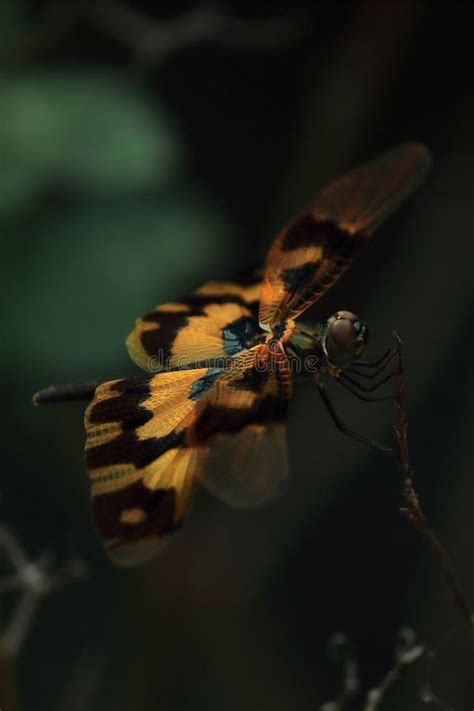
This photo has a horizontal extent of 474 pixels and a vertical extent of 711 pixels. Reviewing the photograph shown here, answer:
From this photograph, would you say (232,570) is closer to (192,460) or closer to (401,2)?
(192,460)

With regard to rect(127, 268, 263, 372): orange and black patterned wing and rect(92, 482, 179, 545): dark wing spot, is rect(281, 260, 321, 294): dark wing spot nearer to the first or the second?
rect(127, 268, 263, 372): orange and black patterned wing

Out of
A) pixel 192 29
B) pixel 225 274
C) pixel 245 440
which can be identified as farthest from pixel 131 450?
pixel 192 29

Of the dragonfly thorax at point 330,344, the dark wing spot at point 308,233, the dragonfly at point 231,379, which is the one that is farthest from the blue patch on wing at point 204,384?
the dark wing spot at point 308,233

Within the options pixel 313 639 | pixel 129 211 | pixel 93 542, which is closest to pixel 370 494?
pixel 313 639

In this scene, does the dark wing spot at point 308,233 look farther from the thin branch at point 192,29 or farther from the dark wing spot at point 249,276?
the thin branch at point 192,29

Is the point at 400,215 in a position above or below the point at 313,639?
above

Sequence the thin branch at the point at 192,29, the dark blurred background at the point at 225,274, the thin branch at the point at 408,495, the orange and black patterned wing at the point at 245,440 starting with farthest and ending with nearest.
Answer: the thin branch at the point at 192,29 → the dark blurred background at the point at 225,274 → the orange and black patterned wing at the point at 245,440 → the thin branch at the point at 408,495

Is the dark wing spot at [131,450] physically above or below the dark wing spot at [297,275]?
below

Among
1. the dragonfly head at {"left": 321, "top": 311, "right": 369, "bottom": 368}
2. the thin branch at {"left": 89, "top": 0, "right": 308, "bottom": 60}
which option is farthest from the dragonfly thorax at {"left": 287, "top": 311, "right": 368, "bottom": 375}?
the thin branch at {"left": 89, "top": 0, "right": 308, "bottom": 60}
